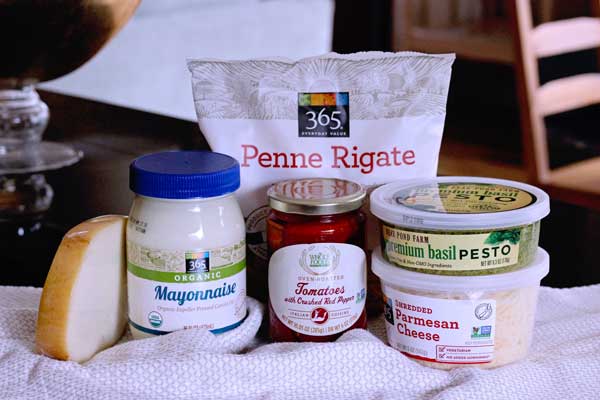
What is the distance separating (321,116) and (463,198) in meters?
0.13

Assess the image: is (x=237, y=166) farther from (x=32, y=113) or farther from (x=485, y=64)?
(x=485, y=64)

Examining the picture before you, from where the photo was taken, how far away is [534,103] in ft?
6.16

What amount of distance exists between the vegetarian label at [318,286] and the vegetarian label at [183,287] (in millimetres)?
32

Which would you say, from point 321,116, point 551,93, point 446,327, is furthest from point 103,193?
point 551,93

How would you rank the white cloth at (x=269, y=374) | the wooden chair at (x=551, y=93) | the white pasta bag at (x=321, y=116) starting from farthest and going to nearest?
the wooden chair at (x=551, y=93) → the white pasta bag at (x=321, y=116) → the white cloth at (x=269, y=374)

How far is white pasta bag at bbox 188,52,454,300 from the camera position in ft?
2.35

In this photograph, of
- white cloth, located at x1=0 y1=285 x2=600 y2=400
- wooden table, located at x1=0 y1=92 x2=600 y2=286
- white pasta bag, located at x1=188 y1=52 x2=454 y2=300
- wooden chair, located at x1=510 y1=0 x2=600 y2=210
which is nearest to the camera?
white cloth, located at x1=0 y1=285 x2=600 y2=400

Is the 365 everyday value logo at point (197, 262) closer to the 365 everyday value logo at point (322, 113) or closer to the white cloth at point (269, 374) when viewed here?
the white cloth at point (269, 374)

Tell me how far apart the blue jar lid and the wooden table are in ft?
0.81

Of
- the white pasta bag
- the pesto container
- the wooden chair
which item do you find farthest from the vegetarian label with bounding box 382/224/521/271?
the wooden chair

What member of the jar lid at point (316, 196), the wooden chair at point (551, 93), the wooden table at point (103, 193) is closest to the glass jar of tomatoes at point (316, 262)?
the jar lid at point (316, 196)

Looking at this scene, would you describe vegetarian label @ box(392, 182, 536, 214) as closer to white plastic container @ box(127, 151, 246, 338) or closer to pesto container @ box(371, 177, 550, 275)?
pesto container @ box(371, 177, 550, 275)

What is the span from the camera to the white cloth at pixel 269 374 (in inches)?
23.9

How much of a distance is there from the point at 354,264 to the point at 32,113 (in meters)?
0.64
